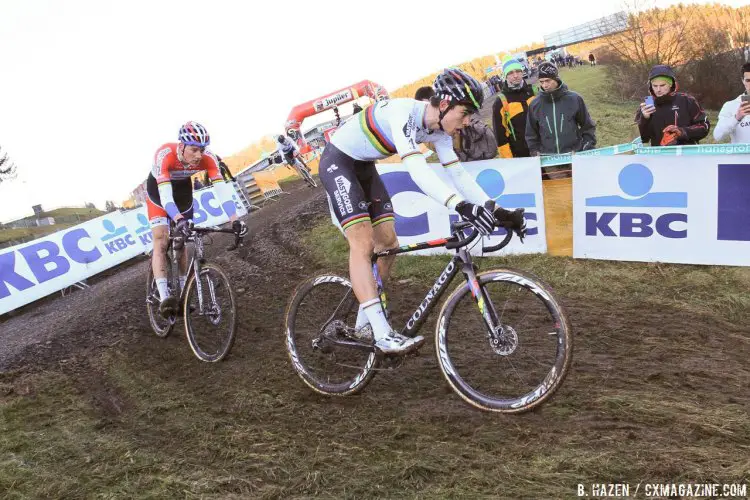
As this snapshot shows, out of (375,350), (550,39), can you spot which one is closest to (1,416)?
(375,350)

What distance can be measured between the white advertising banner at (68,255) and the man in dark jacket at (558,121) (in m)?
11.1

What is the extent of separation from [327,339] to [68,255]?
10.8 meters

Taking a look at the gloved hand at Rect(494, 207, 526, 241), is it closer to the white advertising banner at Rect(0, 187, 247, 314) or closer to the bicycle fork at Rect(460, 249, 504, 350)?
the bicycle fork at Rect(460, 249, 504, 350)

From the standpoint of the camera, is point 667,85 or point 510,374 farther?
point 667,85

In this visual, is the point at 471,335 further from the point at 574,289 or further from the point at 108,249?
the point at 108,249

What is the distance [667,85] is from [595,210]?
1881 millimetres

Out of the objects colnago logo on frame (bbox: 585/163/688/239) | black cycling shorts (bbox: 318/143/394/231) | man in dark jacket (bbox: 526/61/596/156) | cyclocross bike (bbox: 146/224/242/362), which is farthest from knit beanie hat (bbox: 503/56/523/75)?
cyclocross bike (bbox: 146/224/242/362)

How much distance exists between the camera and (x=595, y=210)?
7371 mm

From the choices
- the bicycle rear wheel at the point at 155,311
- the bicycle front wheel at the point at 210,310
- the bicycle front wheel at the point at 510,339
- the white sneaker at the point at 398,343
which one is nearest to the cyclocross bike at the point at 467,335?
the bicycle front wheel at the point at 510,339

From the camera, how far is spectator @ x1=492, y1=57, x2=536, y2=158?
796cm

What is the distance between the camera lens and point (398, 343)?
402cm

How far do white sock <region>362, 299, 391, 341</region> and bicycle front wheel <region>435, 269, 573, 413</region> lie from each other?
1.41 feet

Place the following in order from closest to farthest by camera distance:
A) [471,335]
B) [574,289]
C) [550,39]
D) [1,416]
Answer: [471,335], [1,416], [574,289], [550,39]

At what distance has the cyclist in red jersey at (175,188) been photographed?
5.97 meters
